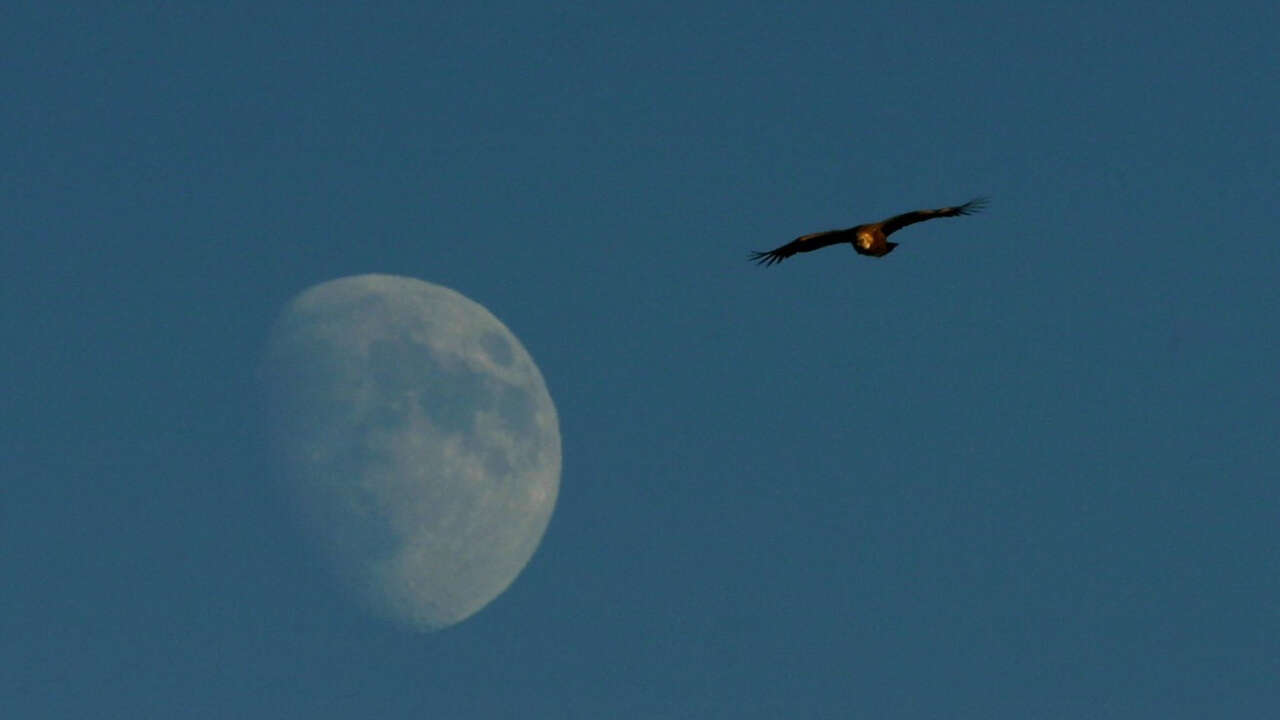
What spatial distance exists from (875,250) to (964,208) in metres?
5.71

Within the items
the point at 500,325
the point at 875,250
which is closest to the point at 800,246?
the point at 875,250

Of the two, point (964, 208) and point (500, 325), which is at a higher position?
point (500, 325)

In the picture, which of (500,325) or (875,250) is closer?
(875,250)

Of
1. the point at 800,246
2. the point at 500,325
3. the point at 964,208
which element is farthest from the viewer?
the point at 500,325

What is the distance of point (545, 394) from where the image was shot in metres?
155

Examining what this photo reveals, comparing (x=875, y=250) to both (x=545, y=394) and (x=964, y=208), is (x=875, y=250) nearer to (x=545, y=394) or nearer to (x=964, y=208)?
(x=964, y=208)

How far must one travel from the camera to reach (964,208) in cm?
9656

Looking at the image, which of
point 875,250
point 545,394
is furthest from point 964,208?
point 545,394

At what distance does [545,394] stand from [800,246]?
50.7 metres

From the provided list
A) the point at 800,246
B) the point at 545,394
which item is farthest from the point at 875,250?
the point at 545,394

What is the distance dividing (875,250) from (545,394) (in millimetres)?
55970

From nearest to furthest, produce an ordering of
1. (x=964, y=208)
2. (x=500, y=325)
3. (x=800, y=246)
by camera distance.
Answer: (x=964, y=208)
(x=800, y=246)
(x=500, y=325)

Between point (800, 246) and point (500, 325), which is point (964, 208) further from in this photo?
point (500, 325)

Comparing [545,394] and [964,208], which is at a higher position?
[545,394]
